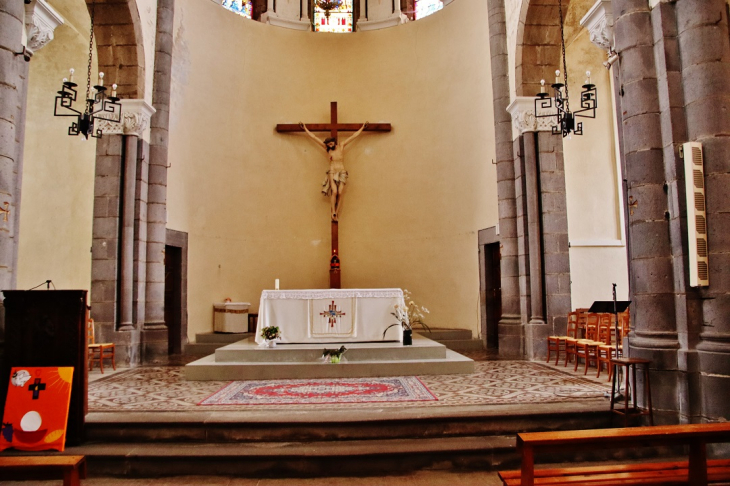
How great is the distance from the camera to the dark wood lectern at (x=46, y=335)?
4438 mm

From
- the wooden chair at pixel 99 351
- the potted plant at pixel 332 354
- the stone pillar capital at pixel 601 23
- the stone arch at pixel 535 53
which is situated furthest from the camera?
the stone arch at pixel 535 53

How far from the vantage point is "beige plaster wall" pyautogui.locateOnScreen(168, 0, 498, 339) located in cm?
1003

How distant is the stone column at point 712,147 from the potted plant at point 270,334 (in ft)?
16.1

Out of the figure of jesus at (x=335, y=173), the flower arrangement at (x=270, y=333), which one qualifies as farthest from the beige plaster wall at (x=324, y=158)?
the flower arrangement at (x=270, y=333)

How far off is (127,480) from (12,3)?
13.0ft

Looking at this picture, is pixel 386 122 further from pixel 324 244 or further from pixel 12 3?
pixel 12 3

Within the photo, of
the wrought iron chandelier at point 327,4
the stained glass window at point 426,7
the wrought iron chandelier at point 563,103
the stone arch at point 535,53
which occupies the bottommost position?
the wrought iron chandelier at point 563,103

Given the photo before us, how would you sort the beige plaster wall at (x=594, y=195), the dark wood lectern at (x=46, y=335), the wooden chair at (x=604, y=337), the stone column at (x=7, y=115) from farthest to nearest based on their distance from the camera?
the beige plaster wall at (x=594, y=195)
the wooden chair at (x=604, y=337)
the stone column at (x=7, y=115)
the dark wood lectern at (x=46, y=335)

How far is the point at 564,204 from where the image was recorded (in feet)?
27.1

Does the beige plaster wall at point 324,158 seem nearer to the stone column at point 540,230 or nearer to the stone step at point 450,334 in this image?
the stone step at point 450,334

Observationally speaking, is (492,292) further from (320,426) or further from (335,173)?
(320,426)

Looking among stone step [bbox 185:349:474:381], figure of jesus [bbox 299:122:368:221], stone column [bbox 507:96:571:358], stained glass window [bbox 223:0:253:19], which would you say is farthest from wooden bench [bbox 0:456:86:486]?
stained glass window [bbox 223:0:253:19]

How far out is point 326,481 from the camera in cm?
394

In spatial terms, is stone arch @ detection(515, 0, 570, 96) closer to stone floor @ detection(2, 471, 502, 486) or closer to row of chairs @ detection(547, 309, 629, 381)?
row of chairs @ detection(547, 309, 629, 381)
